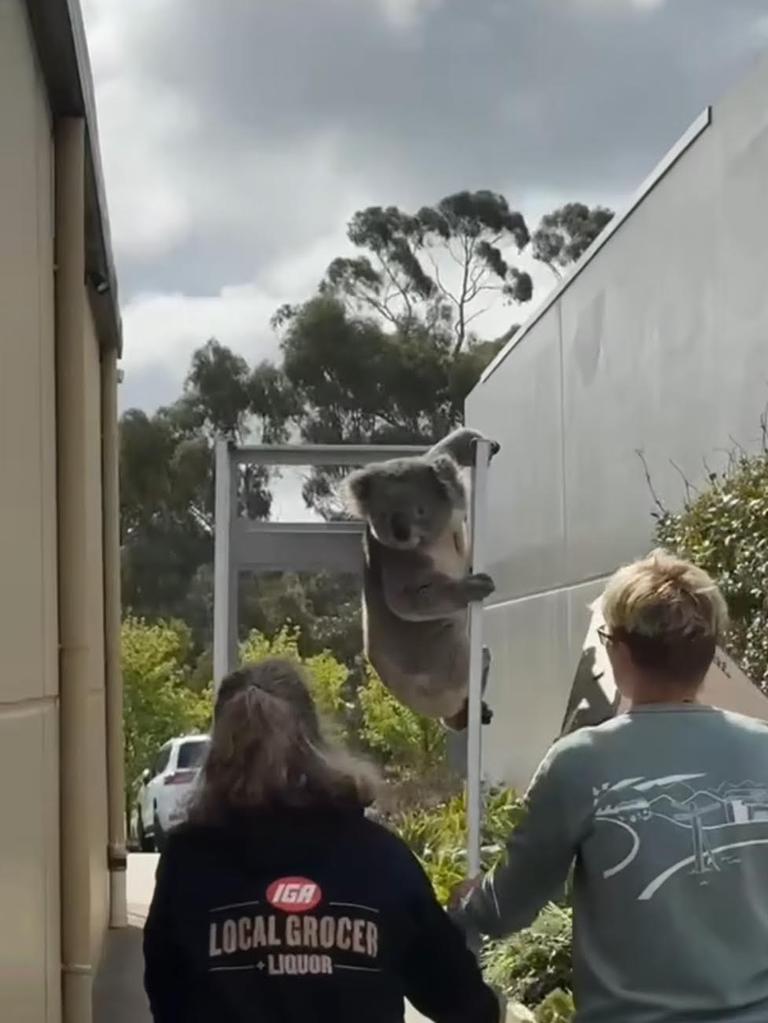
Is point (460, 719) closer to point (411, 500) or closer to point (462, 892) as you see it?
point (411, 500)

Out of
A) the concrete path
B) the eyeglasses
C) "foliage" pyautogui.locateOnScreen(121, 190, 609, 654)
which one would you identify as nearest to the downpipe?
the concrete path

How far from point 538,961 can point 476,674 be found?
277cm

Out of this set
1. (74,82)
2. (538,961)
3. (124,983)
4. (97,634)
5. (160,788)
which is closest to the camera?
(74,82)

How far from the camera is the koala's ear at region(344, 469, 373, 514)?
16.3 ft

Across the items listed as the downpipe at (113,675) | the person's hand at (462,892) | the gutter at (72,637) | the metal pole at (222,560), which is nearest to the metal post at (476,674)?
the metal pole at (222,560)

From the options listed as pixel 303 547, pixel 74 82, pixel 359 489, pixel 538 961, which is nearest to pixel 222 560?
pixel 303 547

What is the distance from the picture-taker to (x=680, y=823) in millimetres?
2652

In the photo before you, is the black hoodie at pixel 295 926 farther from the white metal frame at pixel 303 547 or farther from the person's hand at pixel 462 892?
the white metal frame at pixel 303 547

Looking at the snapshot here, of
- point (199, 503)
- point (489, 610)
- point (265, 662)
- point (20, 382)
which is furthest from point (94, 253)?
point (199, 503)

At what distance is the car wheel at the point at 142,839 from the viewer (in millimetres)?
19453

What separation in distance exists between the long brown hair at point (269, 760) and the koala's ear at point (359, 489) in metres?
2.02

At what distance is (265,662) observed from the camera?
3.04 meters

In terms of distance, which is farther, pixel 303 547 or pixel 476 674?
pixel 303 547

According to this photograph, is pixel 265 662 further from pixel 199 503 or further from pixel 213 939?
pixel 199 503
